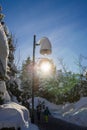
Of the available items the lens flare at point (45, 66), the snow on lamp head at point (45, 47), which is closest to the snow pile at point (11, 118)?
the lens flare at point (45, 66)

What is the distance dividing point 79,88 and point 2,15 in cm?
2879

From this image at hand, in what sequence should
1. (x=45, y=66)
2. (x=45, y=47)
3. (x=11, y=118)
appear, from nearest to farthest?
1. (x=11, y=118)
2. (x=45, y=66)
3. (x=45, y=47)

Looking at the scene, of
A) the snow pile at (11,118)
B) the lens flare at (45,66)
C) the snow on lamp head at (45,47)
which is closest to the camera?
the snow pile at (11,118)

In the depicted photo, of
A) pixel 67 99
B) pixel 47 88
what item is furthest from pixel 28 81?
pixel 67 99

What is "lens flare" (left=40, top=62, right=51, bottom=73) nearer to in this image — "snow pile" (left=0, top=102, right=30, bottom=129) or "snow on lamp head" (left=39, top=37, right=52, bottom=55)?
"snow on lamp head" (left=39, top=37, right=52, bottom=55)

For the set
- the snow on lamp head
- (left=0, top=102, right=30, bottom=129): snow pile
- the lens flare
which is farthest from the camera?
the snow on lamp head

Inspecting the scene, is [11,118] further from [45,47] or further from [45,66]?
[45,47]

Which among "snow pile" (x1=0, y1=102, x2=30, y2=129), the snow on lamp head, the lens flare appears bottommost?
"snow pile" (x1=0, y1=102, x2=30, y2=129)

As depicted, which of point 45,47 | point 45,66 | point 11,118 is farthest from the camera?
point 45,47

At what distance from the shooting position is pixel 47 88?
178 ft

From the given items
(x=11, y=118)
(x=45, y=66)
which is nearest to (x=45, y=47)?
(x=45, y=66)

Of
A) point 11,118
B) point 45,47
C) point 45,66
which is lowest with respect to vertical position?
point 11,118

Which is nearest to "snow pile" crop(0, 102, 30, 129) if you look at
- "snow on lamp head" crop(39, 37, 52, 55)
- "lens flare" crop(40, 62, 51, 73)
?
"lens flare" crop(40, 62, 51, 73)

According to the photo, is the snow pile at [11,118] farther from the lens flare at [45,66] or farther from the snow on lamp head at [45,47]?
the snow on lamp head at [45,47]
